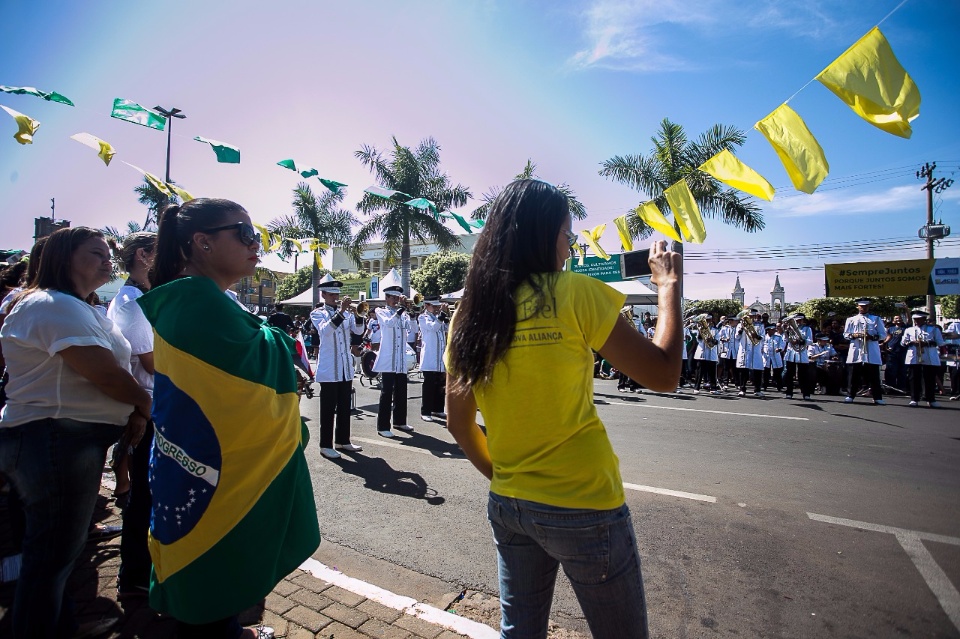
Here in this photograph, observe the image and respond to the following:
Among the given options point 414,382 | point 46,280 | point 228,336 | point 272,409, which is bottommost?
point 414,382

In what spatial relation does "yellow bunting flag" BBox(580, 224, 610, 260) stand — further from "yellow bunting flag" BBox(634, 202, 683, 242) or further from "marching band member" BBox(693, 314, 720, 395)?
"marching band member" BBox(693, 314, 720, 395)

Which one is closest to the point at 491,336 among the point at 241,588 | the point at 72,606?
the point at 241,588

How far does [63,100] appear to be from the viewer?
6.19m

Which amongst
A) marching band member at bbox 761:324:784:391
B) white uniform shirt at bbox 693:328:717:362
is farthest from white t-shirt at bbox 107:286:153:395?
marching band member at bbox 761:324:784:391

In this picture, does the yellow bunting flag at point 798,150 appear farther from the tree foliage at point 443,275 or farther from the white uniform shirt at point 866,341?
the tree foliage at point 443,275

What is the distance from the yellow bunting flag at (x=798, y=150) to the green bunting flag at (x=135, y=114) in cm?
694

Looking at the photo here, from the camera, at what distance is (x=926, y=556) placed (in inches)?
143

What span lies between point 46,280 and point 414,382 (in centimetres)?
1276

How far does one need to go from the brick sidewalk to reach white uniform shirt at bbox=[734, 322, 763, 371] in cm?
1245

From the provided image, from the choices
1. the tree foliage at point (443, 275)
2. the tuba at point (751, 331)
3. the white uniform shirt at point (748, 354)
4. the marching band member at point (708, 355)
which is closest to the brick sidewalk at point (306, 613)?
the white uniform shirt at point (748, 354)

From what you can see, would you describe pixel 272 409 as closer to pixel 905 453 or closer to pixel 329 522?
pixel 329 522

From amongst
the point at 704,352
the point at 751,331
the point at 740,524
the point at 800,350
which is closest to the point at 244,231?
the point at 740,524

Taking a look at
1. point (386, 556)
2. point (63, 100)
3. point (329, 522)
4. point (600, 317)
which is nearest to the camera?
point (600, 317)

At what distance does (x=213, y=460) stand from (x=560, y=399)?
1.19 meters
